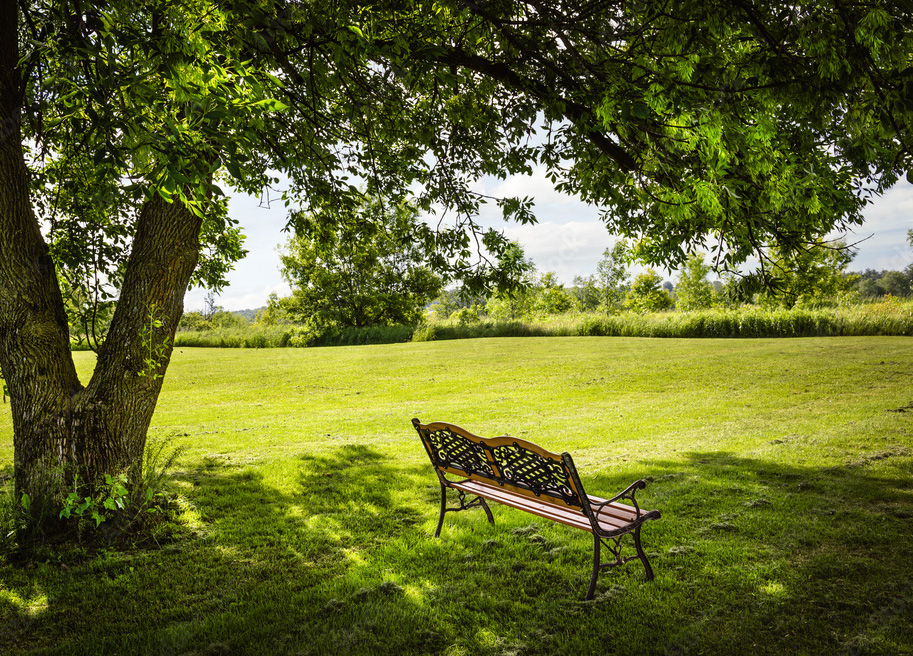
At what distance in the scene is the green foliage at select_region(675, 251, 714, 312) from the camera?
149ft

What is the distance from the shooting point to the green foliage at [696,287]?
45.3 m

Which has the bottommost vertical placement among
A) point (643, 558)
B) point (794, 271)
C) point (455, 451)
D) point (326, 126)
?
point (643, 558)

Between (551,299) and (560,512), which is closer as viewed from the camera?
(560,512)

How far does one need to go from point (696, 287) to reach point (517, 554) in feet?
153

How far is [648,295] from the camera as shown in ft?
171

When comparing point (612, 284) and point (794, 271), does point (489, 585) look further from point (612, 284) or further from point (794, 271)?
point (612, 284)

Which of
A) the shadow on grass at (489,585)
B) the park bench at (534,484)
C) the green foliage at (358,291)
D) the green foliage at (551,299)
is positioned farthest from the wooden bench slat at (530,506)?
the green foliage at (551,299)

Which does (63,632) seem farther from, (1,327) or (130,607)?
(1,327)

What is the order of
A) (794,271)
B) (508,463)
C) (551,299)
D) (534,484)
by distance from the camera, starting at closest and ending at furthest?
(534,484)
(508,463)
(794,271)
(551,299)

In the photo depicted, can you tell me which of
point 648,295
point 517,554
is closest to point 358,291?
point 648,295

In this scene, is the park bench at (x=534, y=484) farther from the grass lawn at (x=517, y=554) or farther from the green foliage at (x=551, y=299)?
the green foliage at (x=551, y=299)

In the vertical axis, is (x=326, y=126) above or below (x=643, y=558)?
above

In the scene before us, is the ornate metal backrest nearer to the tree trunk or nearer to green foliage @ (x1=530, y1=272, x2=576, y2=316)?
the tree trunk

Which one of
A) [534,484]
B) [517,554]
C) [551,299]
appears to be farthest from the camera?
[551,299]
